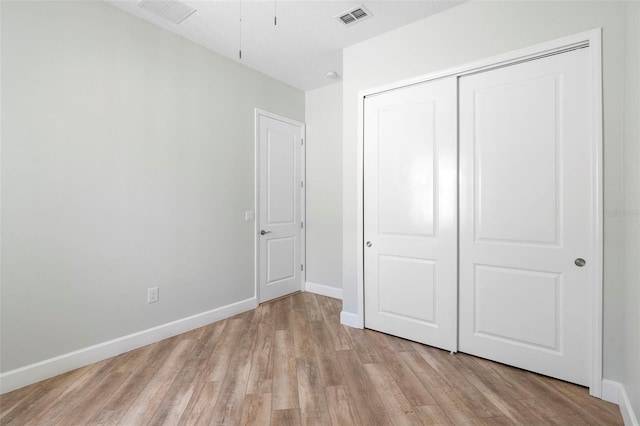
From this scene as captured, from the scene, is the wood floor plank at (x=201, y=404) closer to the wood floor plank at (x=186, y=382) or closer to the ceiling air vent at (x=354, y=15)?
the wood floor plank at (x=186, y=382)

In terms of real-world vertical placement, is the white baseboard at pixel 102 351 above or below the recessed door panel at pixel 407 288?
below

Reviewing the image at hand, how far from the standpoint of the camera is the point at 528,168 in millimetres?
2199

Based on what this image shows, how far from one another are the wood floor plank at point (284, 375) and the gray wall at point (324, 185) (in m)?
1.47

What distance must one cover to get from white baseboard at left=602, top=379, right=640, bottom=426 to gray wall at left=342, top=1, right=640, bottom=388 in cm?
5

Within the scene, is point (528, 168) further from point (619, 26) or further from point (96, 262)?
point (96, 262)

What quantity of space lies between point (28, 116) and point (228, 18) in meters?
1.66

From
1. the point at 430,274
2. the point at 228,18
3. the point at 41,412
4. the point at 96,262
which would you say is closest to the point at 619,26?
the point at 430,274

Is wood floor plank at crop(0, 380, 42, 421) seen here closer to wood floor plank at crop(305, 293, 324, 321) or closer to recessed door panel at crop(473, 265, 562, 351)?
wood floor plank at crop(305, 293, 324, 321)

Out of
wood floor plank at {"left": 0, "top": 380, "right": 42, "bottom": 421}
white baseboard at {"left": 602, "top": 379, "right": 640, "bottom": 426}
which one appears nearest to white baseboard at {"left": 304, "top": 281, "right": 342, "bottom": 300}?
white baseboard at {"left": 602, "top": 379, "right": 640, "bottom": 426}

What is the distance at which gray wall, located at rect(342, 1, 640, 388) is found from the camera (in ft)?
6.14

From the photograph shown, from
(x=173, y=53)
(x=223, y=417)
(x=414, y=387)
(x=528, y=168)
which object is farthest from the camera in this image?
(x=173, y=53)

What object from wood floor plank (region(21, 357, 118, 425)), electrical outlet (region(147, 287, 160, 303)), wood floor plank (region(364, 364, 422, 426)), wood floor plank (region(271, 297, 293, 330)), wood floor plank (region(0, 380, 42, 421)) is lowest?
wood floor plank (region(21, 357, 118, 425))

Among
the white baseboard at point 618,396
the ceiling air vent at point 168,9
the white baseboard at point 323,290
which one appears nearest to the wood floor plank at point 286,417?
the white baseboard at point 618,396

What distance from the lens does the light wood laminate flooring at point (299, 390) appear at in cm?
174
